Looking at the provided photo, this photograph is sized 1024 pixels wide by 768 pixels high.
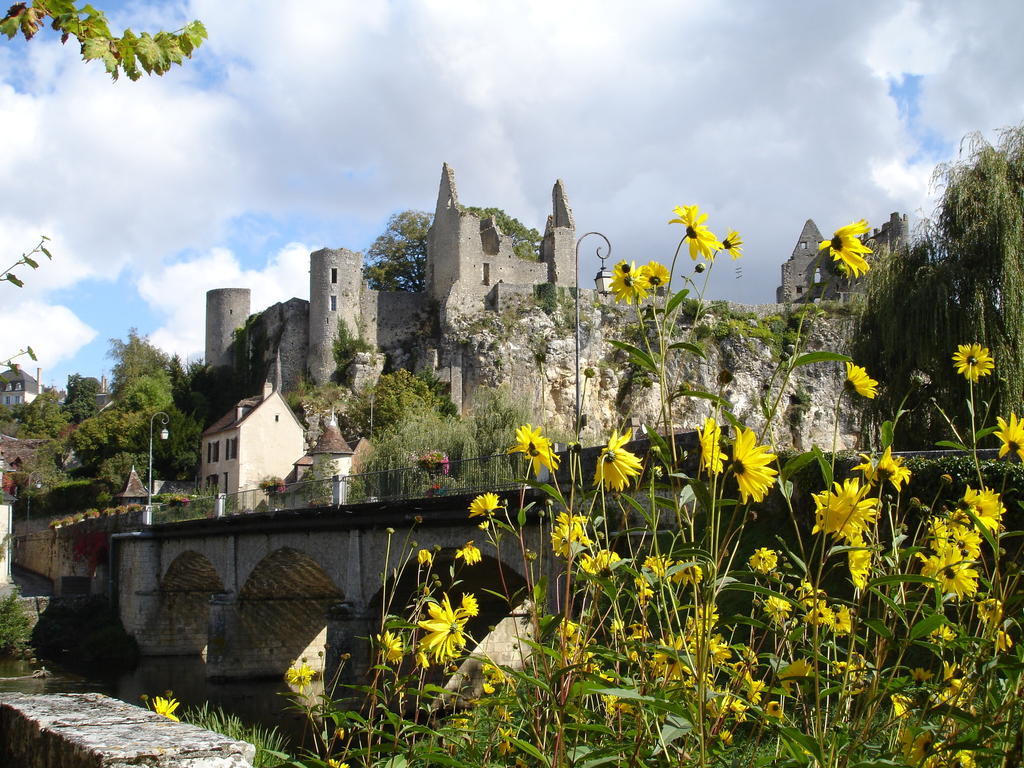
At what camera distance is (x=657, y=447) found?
2.91 metres

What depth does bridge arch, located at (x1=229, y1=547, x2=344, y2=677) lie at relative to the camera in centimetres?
3014

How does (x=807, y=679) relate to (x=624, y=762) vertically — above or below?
above

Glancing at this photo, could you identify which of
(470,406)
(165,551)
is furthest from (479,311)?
(165,551)

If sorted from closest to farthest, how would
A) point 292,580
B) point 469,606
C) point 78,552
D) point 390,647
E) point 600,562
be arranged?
point 600,562, point 469,606, point 390,647, point 292,580, point 78,552

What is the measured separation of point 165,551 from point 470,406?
725 inches

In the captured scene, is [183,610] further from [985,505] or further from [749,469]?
[749,469]

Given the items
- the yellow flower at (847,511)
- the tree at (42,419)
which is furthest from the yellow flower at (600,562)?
the tree at (42,419)

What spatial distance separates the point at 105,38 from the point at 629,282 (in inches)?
76.8

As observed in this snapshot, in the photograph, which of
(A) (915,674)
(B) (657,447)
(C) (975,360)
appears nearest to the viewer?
(B) (657,447)

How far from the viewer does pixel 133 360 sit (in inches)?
2803

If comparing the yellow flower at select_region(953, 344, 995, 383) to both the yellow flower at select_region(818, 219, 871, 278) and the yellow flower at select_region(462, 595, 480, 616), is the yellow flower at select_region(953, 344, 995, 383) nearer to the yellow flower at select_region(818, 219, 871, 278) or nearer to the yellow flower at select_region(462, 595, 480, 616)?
the yellow flower at select_region(818, 219, 871, 278)

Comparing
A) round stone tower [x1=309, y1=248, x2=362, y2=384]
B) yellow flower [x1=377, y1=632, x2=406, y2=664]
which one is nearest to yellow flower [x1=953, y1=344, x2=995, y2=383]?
yellow flower [x1=377, y1=632, x2=406, y2=664]

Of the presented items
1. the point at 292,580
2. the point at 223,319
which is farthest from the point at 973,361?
the point at 223,319

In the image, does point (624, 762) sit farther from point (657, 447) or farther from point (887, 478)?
point (887, 478)
